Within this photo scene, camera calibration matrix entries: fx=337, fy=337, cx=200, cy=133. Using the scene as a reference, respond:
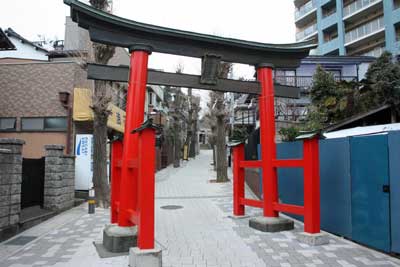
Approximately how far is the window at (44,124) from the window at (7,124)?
1.46 feet

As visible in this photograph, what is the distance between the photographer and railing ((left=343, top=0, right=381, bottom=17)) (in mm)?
30586

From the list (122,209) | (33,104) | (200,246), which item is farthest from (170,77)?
(33,104)

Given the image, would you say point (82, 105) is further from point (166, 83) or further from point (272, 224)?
point (272, 224)

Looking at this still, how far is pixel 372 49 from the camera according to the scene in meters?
31.4

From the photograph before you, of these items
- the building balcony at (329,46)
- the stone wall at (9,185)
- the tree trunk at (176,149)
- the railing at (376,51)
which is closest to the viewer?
the stone wall at (9,185)

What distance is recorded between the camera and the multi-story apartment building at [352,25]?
2822 cm

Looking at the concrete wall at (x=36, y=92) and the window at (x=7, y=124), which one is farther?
the window at (x=7, y=124)

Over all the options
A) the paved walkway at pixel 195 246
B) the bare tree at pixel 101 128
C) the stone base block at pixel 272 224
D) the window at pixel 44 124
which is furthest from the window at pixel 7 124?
the stone base block at pixel 272 224

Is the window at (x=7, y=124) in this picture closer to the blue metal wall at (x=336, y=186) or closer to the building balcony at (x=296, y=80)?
the blue metal wall at (x=336, y=186)

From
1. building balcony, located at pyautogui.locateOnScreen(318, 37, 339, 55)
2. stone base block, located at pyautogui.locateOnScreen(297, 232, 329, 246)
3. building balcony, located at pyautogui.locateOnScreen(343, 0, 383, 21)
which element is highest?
building balcony, located at pyautogui.locateOnScreen(343, 0, 383, 21)

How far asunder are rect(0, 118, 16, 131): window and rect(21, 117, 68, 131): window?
1.46 ft

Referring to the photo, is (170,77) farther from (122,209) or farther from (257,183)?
(257,183)

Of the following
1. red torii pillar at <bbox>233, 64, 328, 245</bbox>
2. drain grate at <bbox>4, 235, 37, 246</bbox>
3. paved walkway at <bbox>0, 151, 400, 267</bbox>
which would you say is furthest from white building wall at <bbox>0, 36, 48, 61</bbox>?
red torii pillar at <bbox>233, 64, 328, 245</bbox>

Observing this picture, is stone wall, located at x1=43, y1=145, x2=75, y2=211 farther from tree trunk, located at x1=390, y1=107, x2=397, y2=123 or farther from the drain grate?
tree trunk, located at x1=390, y1=107, x2=397, y2=123
